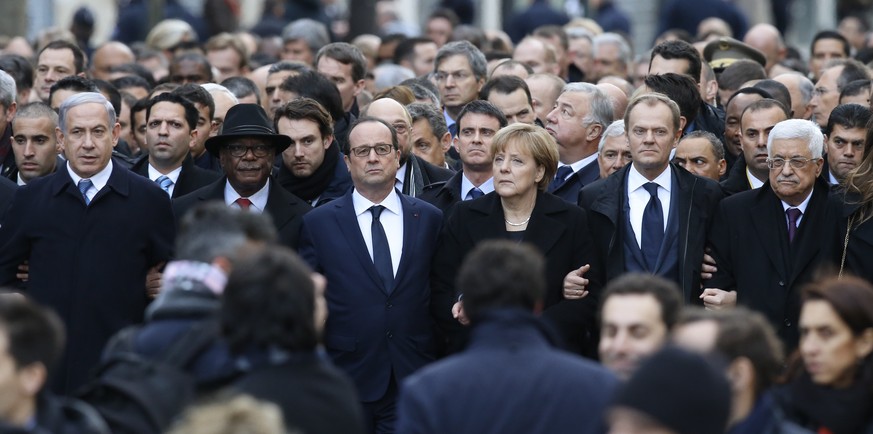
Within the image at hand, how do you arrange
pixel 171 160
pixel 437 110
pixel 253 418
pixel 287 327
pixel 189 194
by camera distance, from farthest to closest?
pixel 437 110
pixel 171 160
pixel 189 194
pixel 287 327
pixel 253 418

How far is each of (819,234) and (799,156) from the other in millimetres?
454

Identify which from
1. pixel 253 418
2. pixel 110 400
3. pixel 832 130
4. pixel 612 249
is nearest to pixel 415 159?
pixel 612 249

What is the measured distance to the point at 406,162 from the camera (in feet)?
35.2

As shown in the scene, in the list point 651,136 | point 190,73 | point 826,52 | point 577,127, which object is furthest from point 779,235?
point 826,52

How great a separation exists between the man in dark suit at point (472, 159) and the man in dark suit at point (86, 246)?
1737mm

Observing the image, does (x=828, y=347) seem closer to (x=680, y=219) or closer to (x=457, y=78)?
(x=680, y=219)

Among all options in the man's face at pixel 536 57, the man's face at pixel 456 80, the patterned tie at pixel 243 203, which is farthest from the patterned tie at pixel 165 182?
the man's face at pixel 536 57

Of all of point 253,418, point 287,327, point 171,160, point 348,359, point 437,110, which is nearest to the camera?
point 253,418

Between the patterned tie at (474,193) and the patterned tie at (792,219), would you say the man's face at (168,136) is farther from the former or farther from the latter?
the patterned tie at (792,219)

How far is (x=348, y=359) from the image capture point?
9180 millimetres

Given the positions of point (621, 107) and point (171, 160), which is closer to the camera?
point (171, 160)

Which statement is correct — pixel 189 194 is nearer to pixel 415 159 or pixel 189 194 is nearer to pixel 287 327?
pixel 415 159

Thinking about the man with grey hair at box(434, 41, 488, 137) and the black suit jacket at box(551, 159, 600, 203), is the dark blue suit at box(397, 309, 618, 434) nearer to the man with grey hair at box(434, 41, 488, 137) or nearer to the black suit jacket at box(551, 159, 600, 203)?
the black suit jacket at box(551, 159, 600, 203)

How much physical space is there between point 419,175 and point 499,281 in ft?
15.9
